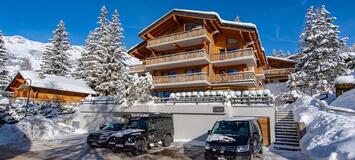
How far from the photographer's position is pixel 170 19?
2955cm

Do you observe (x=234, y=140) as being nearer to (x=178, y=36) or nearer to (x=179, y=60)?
(x=179, y=60)

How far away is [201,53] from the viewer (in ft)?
83.4

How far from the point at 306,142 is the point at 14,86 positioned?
145ft

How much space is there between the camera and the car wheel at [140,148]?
1268cm

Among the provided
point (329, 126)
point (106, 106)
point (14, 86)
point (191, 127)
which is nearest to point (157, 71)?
point (106, 106)

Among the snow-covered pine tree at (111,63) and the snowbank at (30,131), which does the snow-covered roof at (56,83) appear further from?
the snowbank at (30,131)

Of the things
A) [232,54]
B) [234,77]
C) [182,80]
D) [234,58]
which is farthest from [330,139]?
[182,80]

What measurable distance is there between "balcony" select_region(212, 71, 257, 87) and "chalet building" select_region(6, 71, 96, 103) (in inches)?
892

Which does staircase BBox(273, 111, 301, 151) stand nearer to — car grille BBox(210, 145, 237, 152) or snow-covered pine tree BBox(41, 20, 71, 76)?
car grille BBox(210, 145, 237, 152)

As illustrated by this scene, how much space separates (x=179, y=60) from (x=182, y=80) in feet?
7.98

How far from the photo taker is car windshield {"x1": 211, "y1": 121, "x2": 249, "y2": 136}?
10.9 m

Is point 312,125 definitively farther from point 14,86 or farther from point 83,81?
point 14,86

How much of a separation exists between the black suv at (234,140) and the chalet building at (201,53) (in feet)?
41.1

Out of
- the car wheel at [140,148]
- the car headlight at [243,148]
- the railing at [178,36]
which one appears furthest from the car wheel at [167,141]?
the railing at [178,36]
